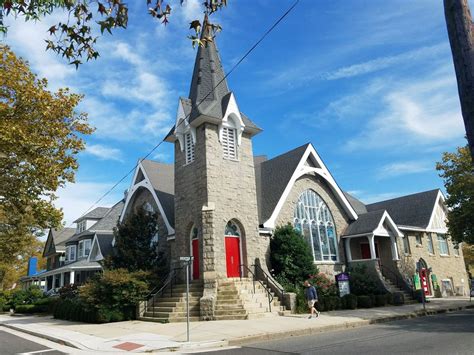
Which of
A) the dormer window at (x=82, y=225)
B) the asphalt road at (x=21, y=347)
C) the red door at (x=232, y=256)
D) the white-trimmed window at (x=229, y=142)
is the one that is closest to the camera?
the asphalt road at (x=21, y=347)

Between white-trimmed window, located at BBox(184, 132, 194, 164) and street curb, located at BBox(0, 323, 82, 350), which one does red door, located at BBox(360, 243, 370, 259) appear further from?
street curb, located at BBox(0, 323, 82, 350)

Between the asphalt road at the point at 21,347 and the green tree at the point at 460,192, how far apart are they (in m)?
21.0

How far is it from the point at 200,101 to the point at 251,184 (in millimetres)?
5339

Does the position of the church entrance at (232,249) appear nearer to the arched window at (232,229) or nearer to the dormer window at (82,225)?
the arched window at (232,229)

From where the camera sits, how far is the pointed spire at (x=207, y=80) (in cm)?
2195

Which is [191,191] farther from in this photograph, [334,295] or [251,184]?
[334,295]

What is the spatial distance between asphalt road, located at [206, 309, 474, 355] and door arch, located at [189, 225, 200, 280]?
344 inches

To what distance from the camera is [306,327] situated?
44.2 ft

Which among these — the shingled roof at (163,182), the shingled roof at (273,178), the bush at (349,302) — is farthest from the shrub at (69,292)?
the bush at (349,302)

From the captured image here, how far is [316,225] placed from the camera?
80.7 ft

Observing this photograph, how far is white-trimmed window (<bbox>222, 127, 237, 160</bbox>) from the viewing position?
2116 centimetres

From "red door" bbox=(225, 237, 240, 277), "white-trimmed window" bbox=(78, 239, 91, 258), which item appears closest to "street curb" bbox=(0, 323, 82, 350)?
"red door" bbox=(225, 237, 240, 277)

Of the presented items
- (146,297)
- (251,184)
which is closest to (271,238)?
(251,184)

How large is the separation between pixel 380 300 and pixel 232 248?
8691mm
